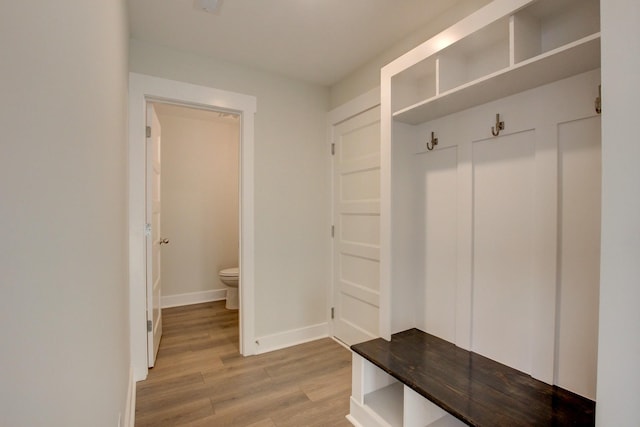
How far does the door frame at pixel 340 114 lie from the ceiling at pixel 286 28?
1.01 ft

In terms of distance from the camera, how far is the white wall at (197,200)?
3918 millimetres

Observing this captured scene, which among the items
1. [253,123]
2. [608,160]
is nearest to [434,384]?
[608,160]

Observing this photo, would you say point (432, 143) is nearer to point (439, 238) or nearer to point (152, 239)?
point (439, 238)

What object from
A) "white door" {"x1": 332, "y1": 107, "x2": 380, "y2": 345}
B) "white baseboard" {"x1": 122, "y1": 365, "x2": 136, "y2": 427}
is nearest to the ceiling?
"white door" {"x1": 332, "y1": 107, "x2": 380, "y2": 345}

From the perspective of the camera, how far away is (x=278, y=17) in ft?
6.39

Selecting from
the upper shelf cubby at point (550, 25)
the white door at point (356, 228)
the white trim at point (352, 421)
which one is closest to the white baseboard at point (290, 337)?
the white door at point (356, 228)

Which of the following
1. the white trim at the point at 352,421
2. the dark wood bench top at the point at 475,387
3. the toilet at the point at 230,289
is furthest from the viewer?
the toilet at the point at 230,289

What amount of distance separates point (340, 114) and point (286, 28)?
0.90 m

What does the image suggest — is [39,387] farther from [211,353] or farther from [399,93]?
[211,353]

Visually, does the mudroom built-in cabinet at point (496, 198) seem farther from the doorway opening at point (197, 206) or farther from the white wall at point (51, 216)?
the doorway opening at point (197, 206)

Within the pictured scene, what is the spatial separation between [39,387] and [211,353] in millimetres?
2398

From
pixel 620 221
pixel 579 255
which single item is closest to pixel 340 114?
pixel 579 255

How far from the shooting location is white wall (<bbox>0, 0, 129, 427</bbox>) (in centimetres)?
38

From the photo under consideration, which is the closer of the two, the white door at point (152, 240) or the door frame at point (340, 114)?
the white door at point (152, 240)
